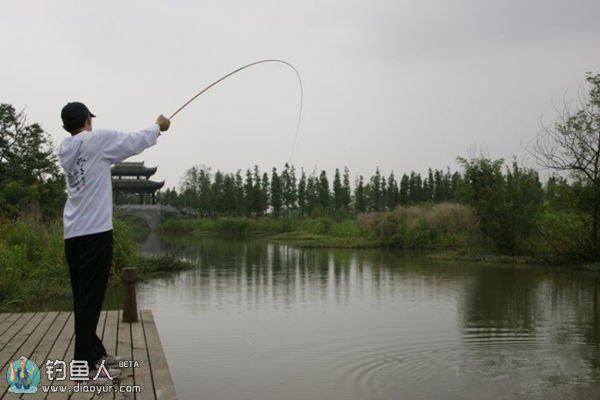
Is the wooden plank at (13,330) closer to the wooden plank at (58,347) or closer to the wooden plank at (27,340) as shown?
the wooden plank at (27,340)

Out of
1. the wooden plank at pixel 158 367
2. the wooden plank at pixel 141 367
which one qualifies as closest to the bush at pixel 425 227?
the wooden plank at pixel 158 367

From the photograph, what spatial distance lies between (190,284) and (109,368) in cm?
1007

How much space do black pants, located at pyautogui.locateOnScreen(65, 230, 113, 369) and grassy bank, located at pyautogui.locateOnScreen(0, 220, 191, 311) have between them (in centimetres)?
569

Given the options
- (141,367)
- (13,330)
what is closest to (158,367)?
(141,367)

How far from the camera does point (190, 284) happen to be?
546 inches

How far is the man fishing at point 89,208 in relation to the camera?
12.1 ft

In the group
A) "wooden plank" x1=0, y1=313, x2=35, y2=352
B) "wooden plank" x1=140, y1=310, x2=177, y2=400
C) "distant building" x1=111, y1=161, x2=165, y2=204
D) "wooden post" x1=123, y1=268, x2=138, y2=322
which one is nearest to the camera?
"wooden plank" x1=140, y1=310, x2=177, y2=400

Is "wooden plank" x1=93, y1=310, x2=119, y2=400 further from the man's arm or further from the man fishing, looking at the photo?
the man's arm

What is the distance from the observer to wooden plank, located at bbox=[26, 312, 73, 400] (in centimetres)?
354

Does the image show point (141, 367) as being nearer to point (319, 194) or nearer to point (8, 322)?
point (8, 322)

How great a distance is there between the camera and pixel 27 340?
201 inches

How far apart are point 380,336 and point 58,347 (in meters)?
4.39

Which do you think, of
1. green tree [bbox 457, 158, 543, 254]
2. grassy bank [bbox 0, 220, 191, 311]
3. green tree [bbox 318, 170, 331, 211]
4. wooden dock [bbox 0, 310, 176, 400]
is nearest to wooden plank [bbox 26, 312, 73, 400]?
wooden dock [bbox 0, 310, 176, 400]

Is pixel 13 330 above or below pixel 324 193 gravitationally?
below
